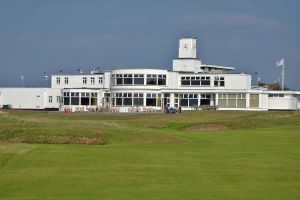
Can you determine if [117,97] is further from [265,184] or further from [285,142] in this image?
[265,184]

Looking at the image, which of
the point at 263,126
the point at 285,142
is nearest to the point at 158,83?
the point at 263,126

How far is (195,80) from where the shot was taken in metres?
98.1

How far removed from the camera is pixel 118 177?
Answer: 22.8 m

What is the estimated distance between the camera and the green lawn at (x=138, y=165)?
19984 mm

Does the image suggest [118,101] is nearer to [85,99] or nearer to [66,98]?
[85,99]

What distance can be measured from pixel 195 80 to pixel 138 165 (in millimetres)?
72383

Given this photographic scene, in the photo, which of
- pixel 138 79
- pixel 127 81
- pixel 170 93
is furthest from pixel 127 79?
pixel 170 93

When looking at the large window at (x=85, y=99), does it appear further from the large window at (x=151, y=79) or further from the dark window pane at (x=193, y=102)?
the dark window pane at (x=193, y=102)

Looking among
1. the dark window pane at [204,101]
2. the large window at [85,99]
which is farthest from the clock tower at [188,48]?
the large window at [85,99]

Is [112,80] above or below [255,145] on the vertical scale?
above

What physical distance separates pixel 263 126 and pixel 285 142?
20.7 meters

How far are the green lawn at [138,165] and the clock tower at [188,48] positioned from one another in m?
60.5

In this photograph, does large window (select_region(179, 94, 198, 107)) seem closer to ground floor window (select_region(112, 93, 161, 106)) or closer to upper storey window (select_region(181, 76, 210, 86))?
upper storey window (select_region(181, 76, 210, 86))

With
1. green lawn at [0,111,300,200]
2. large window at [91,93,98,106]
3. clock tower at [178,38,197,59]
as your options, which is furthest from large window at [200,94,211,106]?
green lawn at [0,111,300,200]
